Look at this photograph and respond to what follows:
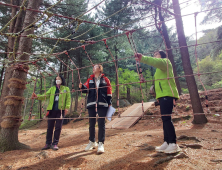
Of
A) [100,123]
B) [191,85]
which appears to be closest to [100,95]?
[100,123]

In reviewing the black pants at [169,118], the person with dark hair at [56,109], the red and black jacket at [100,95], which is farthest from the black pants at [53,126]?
the black pants at [169,118]

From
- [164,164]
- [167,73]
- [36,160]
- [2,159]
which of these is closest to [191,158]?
[164,164]

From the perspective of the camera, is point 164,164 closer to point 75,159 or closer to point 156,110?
point 75,159

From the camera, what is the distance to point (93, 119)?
2.30 metres

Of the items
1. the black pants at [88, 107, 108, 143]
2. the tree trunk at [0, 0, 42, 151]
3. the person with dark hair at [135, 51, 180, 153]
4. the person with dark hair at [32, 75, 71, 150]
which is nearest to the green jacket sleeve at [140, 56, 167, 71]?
the person with dark hair at [135, 51, 180, 153]

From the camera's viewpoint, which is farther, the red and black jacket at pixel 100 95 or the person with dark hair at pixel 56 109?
the person with dark hair at pixel 56 109

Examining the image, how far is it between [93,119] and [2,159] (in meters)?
1.46

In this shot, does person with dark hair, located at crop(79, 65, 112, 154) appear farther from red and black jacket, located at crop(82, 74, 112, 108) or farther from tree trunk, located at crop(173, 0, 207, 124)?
tree trunk, located at crop(173, 0, 207, 124)

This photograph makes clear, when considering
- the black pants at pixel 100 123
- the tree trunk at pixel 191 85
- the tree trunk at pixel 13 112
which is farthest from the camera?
the tree trunk at pixel 191 85

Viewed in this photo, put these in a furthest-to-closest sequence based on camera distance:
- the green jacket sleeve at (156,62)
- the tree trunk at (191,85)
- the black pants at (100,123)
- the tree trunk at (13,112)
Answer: the tree trunk at (191,85)
the tree trunk at (13,112)
the black pants at (100,123)
the green jacket sleeve at (156,62)

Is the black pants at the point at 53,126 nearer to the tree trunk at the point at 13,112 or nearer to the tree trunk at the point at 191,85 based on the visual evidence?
the tree trunk at the point at 13,112

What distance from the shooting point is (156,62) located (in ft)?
5.97

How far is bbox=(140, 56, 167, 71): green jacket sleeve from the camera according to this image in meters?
1.77

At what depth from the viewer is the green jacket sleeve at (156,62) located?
69.8 inches
